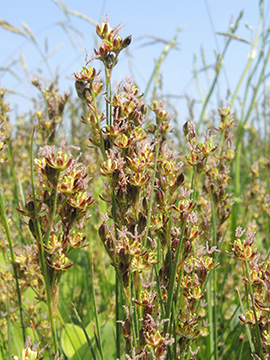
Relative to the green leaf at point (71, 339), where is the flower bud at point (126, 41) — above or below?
above

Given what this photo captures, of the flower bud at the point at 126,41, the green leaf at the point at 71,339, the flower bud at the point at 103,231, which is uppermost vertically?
the flower bud at the point at 126,41

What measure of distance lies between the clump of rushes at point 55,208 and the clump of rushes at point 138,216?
0.05m

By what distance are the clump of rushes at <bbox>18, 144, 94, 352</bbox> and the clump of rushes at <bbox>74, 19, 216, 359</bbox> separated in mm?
55

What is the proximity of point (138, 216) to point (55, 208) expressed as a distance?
6.6 inches

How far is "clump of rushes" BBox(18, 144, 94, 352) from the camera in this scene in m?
0.60

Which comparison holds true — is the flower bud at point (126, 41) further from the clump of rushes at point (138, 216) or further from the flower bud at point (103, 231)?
the flower bud at point (103, 231)

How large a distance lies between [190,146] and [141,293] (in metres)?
0.28

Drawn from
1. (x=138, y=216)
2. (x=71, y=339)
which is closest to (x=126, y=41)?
(x=138, y=216)

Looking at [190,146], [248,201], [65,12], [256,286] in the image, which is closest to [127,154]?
[190,146]

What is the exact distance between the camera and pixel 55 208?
0.62 meters

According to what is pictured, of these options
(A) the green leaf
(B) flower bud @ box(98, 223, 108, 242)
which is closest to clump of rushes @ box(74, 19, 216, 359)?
(B) flower bud @ box(98, 223, 108, 242)

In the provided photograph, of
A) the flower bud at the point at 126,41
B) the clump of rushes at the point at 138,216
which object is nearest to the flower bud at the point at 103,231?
the clump of rushes at the point at 138,216

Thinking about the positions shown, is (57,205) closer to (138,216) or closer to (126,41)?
(138,216)

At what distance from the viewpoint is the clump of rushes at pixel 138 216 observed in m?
0.66
